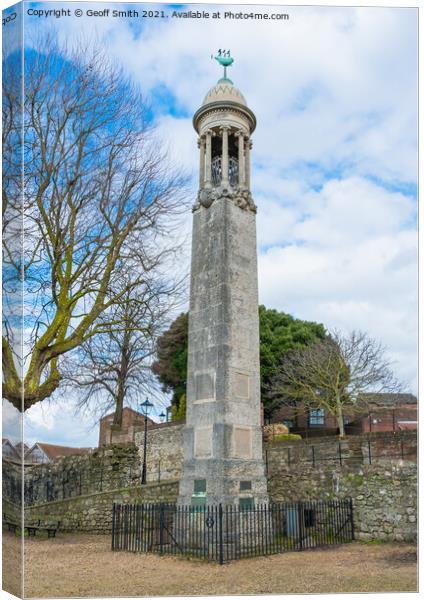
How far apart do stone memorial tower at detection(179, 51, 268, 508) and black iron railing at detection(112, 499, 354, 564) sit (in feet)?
1.58

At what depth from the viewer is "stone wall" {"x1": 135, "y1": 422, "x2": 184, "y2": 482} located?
24.1 meters

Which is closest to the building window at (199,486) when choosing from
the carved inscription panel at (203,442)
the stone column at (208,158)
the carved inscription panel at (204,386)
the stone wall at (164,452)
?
the carved inscription panel at (203,442)

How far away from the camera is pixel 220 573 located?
10.1 meters

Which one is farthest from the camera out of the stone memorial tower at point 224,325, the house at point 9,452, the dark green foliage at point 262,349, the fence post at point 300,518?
the dark green foliage at point 262,349

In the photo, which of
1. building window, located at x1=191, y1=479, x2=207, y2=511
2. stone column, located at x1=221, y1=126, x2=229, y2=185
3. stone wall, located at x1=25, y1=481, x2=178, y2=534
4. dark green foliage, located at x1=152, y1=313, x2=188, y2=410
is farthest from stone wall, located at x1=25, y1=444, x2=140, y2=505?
stone column, located at x1=221, y1=126, x2=229, y2=185

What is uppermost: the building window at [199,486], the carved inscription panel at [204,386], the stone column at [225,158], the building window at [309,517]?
the stone column at [225,158]

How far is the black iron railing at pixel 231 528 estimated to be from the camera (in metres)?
11.9

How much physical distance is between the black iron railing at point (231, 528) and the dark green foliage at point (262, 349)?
1544cm

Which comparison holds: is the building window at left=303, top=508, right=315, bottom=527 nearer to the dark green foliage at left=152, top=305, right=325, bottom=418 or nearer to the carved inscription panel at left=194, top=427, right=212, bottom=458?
the carved inscription panel at left=194, top=427, right=212, bottom=458

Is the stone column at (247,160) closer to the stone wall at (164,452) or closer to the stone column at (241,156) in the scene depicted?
the stone column at (241,156)

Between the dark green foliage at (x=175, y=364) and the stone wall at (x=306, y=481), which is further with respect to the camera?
the dark green foliage at (x=175, y=364)

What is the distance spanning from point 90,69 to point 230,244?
543 centimetres

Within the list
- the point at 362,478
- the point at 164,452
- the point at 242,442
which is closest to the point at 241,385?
the point at 242,442

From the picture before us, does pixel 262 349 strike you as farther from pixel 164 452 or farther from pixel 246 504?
pixel 246 504
